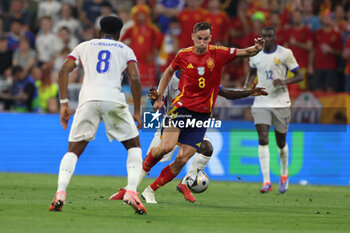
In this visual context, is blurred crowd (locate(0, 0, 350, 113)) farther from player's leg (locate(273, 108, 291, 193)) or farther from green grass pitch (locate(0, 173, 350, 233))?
green grass pitch (locate(0, 173, 350, 233))

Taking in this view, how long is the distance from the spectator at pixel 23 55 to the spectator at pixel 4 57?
0.15 m

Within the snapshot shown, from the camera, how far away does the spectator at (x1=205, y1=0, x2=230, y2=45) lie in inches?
754

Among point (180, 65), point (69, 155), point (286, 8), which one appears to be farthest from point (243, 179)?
point (69, 155)

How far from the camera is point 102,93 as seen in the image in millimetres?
8727

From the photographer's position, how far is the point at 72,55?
28.9ft

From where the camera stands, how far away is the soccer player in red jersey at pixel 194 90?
10422 mm

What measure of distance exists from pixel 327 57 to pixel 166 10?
506 centimetres

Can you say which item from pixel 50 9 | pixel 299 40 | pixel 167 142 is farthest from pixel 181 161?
pixel 50 9

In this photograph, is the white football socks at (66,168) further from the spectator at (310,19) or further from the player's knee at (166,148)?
the spectator at (310,19)

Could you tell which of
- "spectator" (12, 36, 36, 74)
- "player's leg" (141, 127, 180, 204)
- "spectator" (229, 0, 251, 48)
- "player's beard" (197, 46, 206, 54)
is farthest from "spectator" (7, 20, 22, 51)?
"player's beard" (197, 46, 206, 54)

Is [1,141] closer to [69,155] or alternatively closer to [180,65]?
[180,65]

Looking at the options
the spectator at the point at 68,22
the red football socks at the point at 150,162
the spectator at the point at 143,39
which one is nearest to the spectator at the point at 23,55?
the spectator at the point at 68,22

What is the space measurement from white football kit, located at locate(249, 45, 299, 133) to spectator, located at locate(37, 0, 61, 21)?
948 cm

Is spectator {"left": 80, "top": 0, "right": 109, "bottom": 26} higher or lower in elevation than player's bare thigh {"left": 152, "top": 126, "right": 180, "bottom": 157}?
lower
